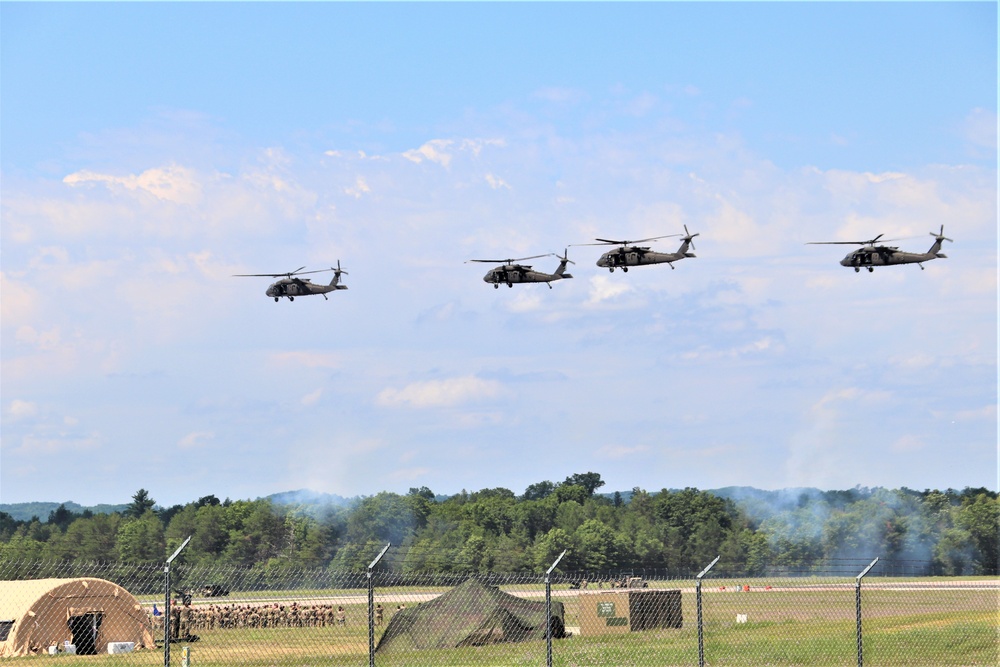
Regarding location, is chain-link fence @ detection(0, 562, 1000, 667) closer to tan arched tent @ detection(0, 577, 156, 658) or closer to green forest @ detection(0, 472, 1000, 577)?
tan arched tent @ detection(0, 577, 156, 658)

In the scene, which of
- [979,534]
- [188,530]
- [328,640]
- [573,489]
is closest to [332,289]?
[328,640]

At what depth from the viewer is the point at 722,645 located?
126ft

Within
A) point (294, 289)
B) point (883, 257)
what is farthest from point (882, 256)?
point (294, 289)

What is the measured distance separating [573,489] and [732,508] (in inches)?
2035

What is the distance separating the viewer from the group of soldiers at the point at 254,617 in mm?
50794

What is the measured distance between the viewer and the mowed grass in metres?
33.9

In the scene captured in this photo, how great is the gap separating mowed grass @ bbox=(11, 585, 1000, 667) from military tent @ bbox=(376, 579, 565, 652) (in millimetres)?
713

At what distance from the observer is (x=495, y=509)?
127188 mm

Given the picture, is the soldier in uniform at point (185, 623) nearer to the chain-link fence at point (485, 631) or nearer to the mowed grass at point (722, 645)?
the chain-link fence at point (485, 631)

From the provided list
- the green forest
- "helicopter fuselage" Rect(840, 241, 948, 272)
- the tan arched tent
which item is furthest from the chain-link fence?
the green forest

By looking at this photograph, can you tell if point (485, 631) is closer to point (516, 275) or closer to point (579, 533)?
point (516, 275)

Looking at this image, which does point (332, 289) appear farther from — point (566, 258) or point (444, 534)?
point (444, 534)

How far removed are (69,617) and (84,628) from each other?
994mm

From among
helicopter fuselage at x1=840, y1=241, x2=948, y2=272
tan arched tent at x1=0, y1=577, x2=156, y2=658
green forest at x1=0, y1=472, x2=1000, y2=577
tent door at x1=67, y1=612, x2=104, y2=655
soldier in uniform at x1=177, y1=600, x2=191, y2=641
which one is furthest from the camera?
green forest at x1=0, y1=472, x2=1000, y2=577
